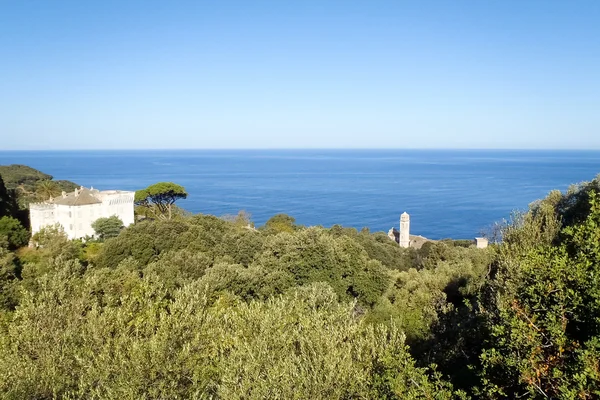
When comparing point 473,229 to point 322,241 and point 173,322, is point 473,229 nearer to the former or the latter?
point 322,241

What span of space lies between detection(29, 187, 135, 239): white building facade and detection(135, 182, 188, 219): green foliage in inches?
275

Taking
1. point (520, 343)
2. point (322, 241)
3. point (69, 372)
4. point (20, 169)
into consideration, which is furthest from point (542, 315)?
point (20, 169)

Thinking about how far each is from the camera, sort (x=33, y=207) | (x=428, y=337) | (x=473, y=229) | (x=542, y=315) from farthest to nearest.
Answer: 1. (x=473, y=229)
2. (x=33, y=207)
3. (x=428, y=337)
4. (x=542, y=315)

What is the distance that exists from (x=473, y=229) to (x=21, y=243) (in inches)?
2507

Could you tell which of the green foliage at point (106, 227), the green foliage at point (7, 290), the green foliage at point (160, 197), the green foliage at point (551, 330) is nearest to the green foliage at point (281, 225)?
the green foliage at point (160, 197)

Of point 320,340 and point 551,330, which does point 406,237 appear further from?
point 551,330

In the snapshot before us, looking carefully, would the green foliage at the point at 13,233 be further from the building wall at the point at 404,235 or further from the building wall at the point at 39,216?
the building wall at the point at 404,235

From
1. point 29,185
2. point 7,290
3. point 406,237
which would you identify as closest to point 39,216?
point 7,290

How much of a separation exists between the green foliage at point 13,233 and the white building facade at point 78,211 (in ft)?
12.5

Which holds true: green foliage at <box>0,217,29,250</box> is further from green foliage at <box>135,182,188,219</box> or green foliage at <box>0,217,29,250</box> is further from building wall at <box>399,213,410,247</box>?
building wall at <box>399,213,410,247</box>

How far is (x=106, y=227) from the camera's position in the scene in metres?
39.7

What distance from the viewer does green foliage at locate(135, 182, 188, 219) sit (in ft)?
162

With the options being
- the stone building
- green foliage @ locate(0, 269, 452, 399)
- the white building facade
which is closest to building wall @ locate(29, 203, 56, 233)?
the white building facade

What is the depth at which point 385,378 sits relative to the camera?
25.0 ft
